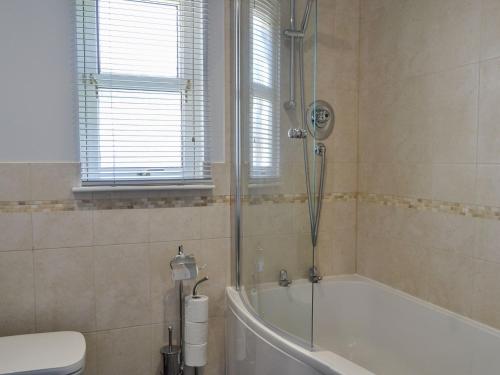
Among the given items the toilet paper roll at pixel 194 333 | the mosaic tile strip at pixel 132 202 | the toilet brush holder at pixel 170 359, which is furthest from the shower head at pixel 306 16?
the toilet brush holder at pixel 170 359

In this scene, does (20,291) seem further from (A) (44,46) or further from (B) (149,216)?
(A) (44,46)

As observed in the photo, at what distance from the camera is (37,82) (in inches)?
68.9

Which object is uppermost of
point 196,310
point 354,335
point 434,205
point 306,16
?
point 306,16

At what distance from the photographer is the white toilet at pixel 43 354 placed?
1.43 m

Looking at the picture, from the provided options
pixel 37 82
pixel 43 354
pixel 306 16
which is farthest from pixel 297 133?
pixel 43 354

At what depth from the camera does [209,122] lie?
2010 millimetres

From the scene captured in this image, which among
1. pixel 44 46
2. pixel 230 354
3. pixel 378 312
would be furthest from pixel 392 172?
pixel 44 46

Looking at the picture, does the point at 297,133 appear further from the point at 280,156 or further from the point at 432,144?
the point at 432,144

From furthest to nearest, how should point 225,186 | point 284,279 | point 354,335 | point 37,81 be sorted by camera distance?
point 354,335 < point 225,186 < point 37,81 < point 284,279

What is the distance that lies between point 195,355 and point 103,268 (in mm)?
591

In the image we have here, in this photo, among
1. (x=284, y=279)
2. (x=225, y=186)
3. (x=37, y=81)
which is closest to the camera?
(x=284, y=279)

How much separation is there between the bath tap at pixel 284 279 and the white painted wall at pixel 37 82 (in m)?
1.06

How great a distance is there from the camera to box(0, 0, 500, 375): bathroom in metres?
1.58

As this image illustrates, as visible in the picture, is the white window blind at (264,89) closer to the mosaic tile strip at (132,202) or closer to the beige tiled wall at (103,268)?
the mosaic tile strip at (132,202)
